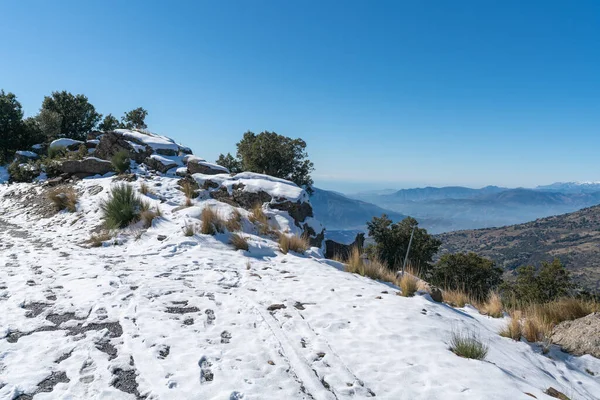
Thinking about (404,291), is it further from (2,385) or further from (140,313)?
(2,385)

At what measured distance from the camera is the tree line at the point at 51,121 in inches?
880

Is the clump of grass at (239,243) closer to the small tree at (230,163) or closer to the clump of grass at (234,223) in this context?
the clump of grass at (234,223)

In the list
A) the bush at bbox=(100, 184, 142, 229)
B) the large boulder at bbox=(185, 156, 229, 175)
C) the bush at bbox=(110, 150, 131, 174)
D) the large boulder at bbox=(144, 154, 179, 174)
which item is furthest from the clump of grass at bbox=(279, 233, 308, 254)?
the bush at bbox=(110, 150, 131, 174)

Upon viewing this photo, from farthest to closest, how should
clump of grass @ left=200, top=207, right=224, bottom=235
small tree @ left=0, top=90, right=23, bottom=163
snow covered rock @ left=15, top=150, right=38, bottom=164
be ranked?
small tree @ left=0, top=90, right=23, bottom=163 → snow covered rock @ left=15, top=150, right=38, bottom=164 → clump of grass @ left=200, top=207, right=224, bottom=235

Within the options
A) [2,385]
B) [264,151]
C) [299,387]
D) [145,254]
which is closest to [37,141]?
[264,151]

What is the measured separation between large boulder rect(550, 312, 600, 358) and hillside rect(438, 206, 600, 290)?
105040 mm

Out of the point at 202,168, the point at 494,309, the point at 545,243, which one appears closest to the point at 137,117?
the point at 202,168

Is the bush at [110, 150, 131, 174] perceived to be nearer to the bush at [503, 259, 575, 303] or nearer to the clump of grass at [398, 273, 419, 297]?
the clump of grass at [398, 273, 419, 297]

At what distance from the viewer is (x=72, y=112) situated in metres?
25.9

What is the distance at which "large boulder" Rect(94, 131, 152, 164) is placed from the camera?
15.6 m

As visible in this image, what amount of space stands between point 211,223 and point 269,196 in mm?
3100

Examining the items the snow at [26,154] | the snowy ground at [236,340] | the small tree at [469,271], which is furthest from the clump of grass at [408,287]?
the snow at [26,154]

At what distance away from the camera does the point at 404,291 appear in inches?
211

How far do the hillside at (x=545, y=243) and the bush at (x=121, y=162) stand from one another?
109 metres
